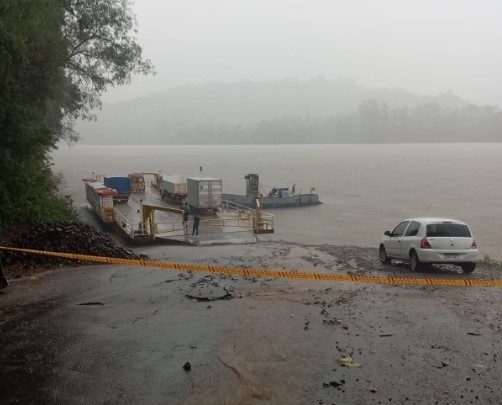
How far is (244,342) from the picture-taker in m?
7.16

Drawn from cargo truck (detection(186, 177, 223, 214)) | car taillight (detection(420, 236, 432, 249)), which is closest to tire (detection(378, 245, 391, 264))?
car taillight (detection(420, 236, 432, 249))

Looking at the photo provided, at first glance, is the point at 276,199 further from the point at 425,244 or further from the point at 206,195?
the point at 425,244

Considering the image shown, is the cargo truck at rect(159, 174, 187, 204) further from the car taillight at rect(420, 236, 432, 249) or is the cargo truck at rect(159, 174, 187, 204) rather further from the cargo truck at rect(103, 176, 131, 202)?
the car taillight at rect(420, 236, 432, 249)

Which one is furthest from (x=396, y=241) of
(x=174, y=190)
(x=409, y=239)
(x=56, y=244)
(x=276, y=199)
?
(x=276, y=199)

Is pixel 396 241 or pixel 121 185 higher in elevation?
pixel 121 185

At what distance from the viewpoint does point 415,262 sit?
13672 mm

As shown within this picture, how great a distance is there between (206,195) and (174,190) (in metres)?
8.03

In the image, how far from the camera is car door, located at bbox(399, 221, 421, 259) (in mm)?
13810

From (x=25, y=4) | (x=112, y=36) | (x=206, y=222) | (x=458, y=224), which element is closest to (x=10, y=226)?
(x=25, y=4)

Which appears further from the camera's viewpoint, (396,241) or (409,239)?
(396,241)

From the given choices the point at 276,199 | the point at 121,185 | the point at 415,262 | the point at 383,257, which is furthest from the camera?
the point at 276,199

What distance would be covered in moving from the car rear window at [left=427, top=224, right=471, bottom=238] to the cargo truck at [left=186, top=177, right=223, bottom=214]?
→ 69.8 ft

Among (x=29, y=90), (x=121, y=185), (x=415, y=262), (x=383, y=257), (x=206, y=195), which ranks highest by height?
(x=29, y=90)

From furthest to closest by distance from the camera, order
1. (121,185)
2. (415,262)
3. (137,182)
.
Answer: (137,182) → (121,185) → (415,262)
